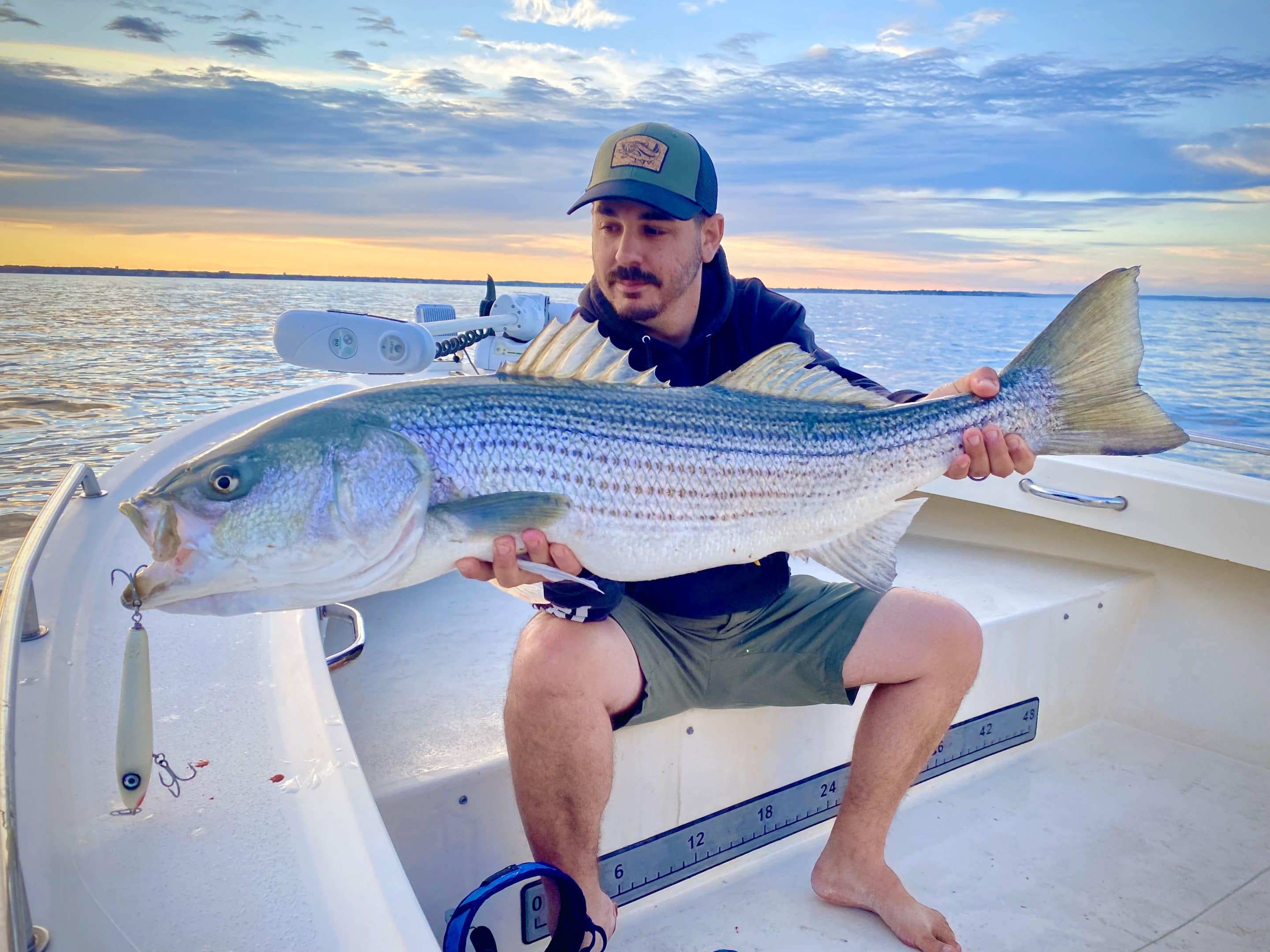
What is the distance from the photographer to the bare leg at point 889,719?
249 cm

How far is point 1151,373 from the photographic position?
18.4m

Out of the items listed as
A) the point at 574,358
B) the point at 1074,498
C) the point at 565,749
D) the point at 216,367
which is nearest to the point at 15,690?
the point at 565,749

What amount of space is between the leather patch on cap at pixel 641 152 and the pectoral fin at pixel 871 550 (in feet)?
4.44

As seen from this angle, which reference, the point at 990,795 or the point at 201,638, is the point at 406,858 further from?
the point at 990,795

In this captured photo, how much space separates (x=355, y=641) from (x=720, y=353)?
1583 mm

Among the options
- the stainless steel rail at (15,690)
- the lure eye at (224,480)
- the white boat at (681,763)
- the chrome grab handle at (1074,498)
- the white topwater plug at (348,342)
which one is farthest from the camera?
the chrome grab handle at (1074,498)

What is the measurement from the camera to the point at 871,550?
8.01 feet

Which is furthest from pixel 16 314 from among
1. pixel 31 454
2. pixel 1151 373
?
pixel 1151 373

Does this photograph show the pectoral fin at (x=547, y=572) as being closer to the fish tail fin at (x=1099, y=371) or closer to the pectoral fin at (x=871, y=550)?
the pectoral fin at (x=871, y=550)

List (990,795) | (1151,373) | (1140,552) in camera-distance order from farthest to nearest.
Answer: (1151,373) < (1140,552) < (990,795)

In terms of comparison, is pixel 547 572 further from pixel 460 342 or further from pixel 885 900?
pixel 460 342

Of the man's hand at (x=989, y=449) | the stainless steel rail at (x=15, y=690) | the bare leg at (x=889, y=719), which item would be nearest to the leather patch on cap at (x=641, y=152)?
the man's hand at (x=989, y=449)

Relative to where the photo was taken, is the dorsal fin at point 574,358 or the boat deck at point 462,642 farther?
the boat deck at point 462,642

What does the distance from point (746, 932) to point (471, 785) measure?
3.06 ft
